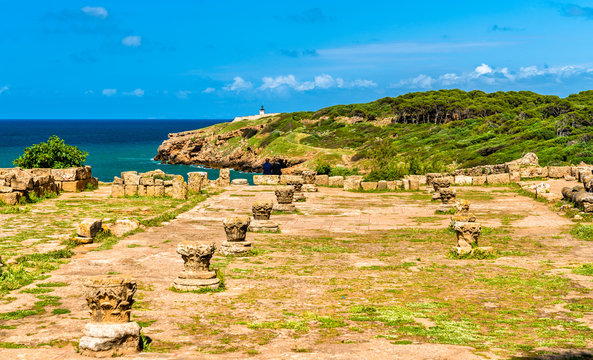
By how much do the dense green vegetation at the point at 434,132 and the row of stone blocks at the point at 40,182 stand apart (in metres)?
15.6

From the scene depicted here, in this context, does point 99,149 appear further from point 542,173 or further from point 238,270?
point 238,270

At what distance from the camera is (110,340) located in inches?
333

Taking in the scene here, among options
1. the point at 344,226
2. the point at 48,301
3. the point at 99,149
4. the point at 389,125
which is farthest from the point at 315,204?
the point at 99,149

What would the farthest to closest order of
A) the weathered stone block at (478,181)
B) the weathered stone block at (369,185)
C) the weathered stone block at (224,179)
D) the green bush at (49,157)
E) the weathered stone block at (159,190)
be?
1. the weathered stone block at (224,179)
2. the weathered stone block at (478,181)
3. the weathered stone block at (369,185)
4. the green bush at (49,157)
5. the weathered stone block at (159,190)

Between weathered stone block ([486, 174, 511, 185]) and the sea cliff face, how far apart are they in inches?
2538

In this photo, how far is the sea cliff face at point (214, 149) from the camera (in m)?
104

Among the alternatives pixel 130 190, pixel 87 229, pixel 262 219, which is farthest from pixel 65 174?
pixel 87 229

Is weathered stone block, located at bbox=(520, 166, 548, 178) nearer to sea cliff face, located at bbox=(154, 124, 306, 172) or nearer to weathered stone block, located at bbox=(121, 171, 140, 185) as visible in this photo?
weathered stone block, located at bbox=(121, 171, 140, 185)

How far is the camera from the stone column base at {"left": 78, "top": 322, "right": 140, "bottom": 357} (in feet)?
27.5

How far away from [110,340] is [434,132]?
8086 cm

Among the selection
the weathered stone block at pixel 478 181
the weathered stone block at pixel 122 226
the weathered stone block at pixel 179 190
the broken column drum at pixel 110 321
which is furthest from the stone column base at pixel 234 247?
the weathered stone block at pixel 478 181

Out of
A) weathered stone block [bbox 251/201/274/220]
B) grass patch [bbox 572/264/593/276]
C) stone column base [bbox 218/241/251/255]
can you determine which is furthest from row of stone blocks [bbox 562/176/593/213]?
stone column base [bbox 218/241/251/255]

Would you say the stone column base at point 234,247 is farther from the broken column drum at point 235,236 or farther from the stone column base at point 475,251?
the stone column base at point 475,251

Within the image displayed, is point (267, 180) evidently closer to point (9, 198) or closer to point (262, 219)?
point (9, 198)
